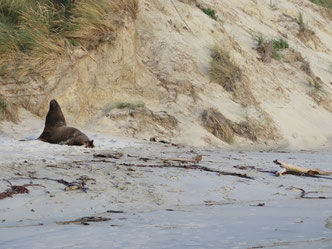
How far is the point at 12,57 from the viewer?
10516 millimetres

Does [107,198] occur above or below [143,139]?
above

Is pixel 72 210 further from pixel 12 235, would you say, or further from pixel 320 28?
pixel 320 28

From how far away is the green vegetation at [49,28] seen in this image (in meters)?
10.5

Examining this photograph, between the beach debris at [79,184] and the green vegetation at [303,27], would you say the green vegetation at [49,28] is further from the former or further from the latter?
the green vegetation at [303,27]

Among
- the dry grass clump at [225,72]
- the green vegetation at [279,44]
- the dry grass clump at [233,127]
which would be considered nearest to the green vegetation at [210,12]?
the green vegetation at [279,44]

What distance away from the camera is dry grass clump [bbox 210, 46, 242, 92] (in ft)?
41.5

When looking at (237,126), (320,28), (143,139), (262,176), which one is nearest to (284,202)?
(262,176)

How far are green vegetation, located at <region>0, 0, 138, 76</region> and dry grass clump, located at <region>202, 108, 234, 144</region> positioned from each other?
2.33 metres

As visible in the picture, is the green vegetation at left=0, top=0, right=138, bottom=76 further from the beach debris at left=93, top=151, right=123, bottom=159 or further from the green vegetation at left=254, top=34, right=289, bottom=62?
the green vegetation at left=254, top=34, right=289, bottom=62

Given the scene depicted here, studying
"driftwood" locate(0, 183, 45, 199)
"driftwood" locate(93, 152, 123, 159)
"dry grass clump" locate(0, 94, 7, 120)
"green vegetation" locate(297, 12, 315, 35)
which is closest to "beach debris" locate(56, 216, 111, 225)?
"driftwood" locate(0, 183, 45, 199)

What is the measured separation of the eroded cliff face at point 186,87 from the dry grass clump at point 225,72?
0.06 metres

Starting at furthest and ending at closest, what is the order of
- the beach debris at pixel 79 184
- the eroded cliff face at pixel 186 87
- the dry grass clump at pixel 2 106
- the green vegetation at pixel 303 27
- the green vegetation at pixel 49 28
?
the green vegetation at pixel 303 27 → the eroded cliff face at pixel 186 87 → the green vegetation at pixel 49 28 → the dry grass clump at pixel 2 106 → the beach debris at pixel 79 184

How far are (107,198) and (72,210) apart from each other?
0.53 m

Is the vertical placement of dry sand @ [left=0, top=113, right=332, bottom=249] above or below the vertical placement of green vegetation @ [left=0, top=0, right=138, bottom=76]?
below
